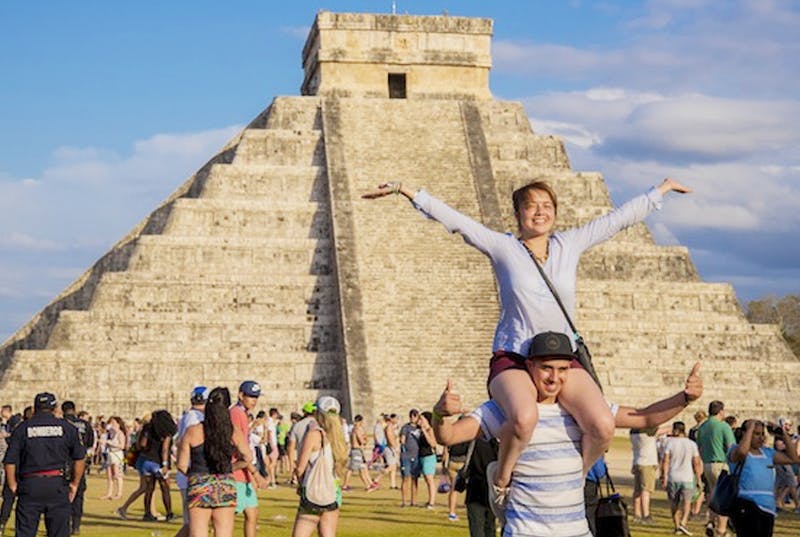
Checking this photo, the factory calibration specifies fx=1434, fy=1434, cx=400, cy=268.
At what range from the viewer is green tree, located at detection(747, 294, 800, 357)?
2958 inches

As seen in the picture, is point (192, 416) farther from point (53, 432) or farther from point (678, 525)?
point (678, 525)

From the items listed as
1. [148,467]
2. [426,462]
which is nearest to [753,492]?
[148,467]

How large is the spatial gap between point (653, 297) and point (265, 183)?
11439mm

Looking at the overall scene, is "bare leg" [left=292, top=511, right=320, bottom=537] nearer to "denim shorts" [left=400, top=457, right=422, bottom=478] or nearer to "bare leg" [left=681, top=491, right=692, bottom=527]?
"bare leg" [left=681, top=491, right=692, bottom=527]

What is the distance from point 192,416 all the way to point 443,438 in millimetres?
6904

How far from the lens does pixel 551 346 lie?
6086mm

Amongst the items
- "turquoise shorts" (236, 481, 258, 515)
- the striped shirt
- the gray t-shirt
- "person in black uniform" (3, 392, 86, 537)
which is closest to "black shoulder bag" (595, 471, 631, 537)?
the striped shirt

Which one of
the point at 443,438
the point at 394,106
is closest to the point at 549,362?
the point at 443,438

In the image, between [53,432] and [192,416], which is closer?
[53,432]

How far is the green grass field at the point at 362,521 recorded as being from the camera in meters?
17.2

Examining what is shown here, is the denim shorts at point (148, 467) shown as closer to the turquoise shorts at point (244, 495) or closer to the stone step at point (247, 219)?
the turquoise shorts at point (244, 495)

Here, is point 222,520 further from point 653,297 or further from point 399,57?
point 399,57

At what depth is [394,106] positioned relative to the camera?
44.4m

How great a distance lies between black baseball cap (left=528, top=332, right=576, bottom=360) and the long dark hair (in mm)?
5180
